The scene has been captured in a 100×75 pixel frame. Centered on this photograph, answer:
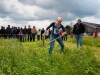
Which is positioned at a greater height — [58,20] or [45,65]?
[58,20]

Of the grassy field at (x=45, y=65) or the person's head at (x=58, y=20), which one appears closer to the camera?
the grassy field at (x=45, y=65)

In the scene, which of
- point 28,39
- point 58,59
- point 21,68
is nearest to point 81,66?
point 58,59

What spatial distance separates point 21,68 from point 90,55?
3.05 metres

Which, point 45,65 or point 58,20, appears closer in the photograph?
point 45,65

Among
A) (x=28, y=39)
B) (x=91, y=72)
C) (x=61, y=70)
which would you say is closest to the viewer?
(x=61, y=70)

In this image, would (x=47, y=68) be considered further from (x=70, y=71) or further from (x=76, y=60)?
(x=76, y=60)

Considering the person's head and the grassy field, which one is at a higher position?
the person's head

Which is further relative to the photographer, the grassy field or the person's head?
the person's head

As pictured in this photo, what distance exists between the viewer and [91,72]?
743 cm

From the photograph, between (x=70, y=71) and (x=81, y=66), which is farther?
(x=81, y=66)

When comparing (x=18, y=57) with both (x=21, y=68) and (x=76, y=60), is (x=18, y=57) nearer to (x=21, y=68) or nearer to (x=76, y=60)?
(x=21, y=68)

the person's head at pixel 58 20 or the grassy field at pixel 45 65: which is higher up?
the person's head at pixel 58 20

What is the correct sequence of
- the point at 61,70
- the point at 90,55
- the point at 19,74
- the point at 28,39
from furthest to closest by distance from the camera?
the point at 28,39
the point at 90,55
the point at 61,70
the point at 19,74

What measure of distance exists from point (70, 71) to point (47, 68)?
632 mm
